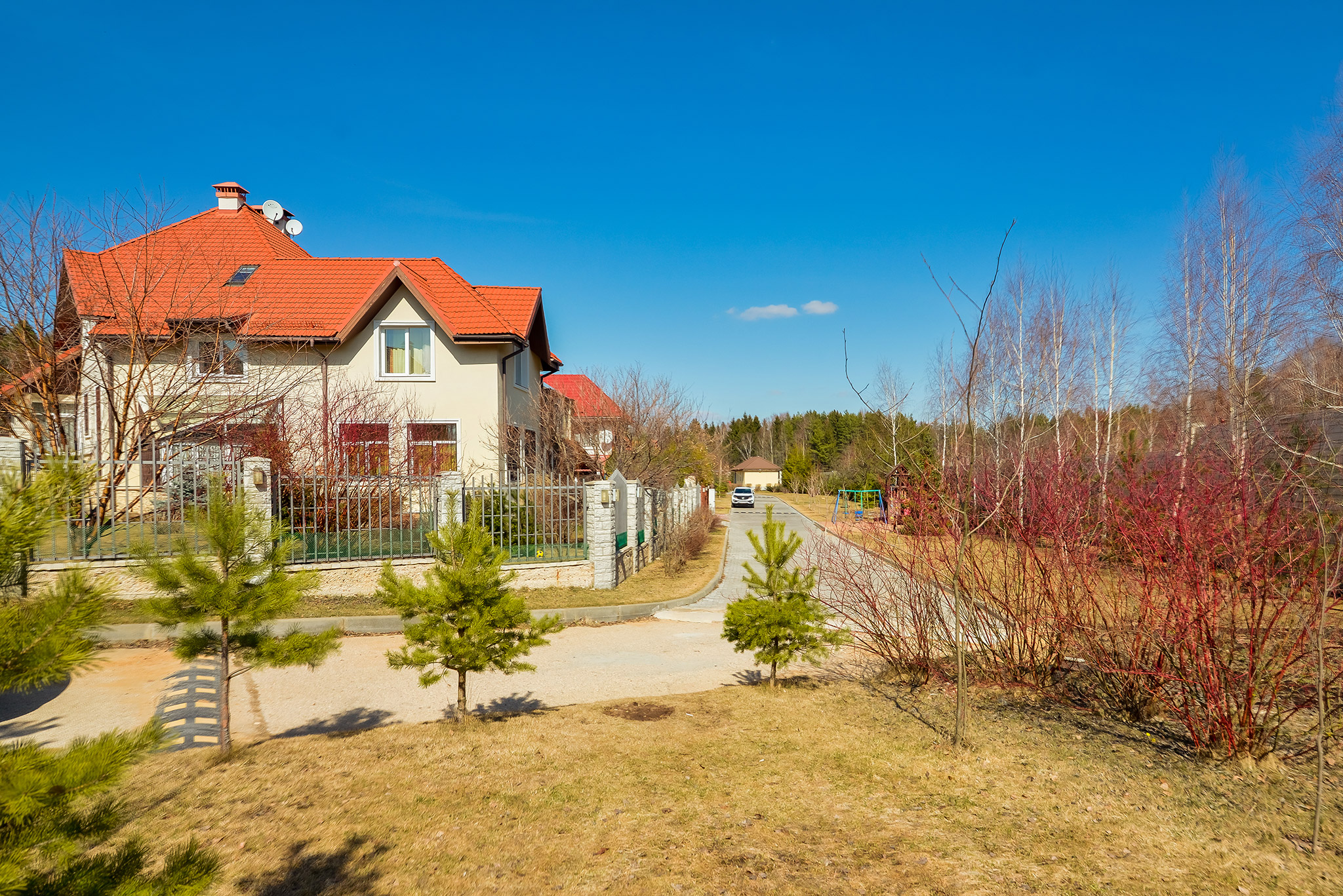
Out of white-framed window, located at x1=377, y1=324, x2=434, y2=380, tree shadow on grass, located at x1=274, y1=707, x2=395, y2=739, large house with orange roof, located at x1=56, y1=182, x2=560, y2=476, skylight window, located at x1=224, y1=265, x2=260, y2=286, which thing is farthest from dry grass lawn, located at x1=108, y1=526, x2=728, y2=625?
skylight window, located at x1=224, y1=265, x2=260, y2=286

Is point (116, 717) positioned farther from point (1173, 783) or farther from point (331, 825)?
point (1173, 783)

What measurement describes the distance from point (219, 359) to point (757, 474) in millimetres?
81928

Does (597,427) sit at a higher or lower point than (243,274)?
lower

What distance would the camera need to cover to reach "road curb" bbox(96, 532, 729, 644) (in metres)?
8.91

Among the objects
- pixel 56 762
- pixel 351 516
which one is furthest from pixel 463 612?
pixel 351 516

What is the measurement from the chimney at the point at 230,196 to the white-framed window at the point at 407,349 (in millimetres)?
9264

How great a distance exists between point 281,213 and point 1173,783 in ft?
94.7

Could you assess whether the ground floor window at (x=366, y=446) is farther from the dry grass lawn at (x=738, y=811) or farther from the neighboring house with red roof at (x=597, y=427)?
the dry grass lawn at (x=738, y=811)

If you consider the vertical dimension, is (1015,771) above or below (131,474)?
below

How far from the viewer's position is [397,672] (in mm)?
7895

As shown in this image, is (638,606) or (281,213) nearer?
(638,606)

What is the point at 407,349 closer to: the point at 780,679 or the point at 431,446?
the point at 431,446

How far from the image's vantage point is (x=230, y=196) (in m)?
23.5

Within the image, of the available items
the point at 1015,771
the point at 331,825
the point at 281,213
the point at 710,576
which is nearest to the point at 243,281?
the point at 281,213
